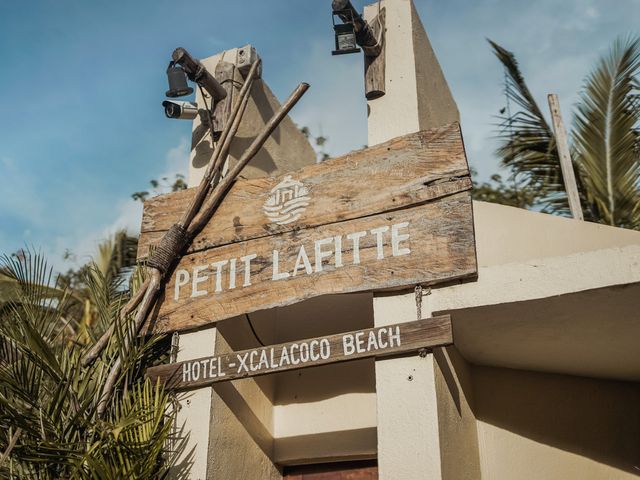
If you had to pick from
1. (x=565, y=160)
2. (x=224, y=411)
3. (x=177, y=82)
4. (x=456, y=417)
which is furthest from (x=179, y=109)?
(x=565, y=160)

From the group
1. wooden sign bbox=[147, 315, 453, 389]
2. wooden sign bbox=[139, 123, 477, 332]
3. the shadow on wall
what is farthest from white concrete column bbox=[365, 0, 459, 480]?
the shadow on wall

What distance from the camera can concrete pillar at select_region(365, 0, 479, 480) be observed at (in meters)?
4.77

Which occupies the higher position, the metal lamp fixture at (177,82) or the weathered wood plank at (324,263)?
the metal lamp fixture at (177,82)

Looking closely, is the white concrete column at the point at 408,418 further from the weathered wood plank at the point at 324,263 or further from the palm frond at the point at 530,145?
the palm frond at the point at 530,145

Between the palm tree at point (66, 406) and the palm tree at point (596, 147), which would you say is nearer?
the palm tree at point (66, 406)

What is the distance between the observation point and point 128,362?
558cm

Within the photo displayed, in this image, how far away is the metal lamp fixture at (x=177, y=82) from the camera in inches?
275

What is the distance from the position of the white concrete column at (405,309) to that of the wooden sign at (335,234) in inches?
11.6

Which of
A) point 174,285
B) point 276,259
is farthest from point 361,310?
point 174,285

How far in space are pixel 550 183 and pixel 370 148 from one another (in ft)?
18.6

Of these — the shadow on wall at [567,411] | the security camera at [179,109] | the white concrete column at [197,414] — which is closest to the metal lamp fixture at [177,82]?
the security camera at [179,109]

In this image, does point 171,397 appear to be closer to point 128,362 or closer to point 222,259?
point 128,362

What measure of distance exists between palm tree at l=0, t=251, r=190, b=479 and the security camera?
82.2 inches

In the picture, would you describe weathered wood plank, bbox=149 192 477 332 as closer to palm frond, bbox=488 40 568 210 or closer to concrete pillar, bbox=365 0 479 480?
concrete pillar, bbox=365 0 479 480
